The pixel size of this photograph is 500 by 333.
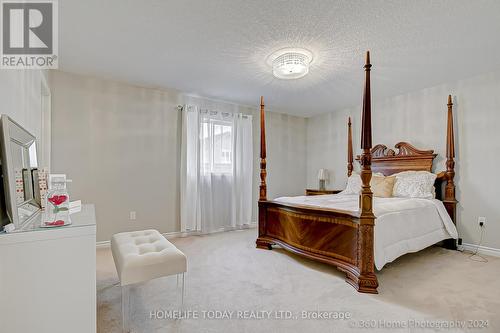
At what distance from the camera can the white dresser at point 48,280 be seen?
0.97m

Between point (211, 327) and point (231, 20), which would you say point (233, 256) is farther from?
point (231, 20)

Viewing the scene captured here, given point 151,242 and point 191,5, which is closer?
point 191,5

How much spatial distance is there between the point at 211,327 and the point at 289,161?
4.11 metres

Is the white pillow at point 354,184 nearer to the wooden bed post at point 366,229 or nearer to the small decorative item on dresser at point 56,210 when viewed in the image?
the wooden bed post at point 366,229

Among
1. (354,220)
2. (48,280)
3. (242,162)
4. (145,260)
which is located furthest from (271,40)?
(242,162)

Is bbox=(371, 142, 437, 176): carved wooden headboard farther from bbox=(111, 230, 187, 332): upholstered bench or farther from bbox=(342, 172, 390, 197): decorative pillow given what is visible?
bbox=(111, 230, 187, 332): upholstered bench

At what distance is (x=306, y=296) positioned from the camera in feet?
6.75

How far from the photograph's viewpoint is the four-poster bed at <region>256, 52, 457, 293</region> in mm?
2213

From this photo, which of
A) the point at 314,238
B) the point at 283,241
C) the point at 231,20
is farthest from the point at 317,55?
the point at 283,241

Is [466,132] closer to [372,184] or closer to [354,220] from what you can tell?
[372,184]

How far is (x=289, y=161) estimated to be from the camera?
5.43 meters

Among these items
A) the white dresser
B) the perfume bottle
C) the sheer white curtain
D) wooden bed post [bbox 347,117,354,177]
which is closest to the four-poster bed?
wooden bed post [bbox 347,117,354,177]

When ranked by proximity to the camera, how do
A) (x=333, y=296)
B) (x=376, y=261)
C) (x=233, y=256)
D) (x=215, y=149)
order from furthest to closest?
(x=215, y=149) → (x=233, y=256) → (x=376, y=261) → (x=333, y=296)

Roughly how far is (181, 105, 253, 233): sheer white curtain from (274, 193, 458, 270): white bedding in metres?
1.42
